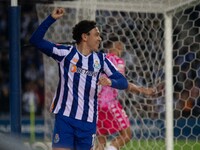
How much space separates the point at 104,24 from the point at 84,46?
2.44 metres

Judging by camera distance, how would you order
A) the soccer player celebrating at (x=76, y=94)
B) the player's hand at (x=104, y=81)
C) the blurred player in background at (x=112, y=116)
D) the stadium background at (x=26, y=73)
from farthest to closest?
the stadium background at (x=26, y=73) < the blurred player in background at (x=112, y=116) < the soccer player celebrating at (x=76, y=94) < the player's hand at (x=104, y=81)

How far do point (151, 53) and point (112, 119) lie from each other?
2.98 ft

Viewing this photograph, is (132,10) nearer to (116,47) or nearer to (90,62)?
(116,47)

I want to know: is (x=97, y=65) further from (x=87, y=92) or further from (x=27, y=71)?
(x=27, y=71)

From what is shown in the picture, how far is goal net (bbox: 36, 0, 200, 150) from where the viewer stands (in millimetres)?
8656

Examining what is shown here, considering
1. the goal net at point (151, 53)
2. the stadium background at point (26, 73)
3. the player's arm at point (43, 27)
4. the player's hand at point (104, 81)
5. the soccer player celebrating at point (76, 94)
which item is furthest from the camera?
the stadium background at point (26, 73)

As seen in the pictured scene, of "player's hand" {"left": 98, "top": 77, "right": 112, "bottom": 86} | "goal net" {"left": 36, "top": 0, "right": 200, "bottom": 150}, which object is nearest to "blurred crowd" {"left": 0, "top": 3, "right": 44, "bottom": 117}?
"goal net" {"left": 36, "top": 0, "right": 200, "bottom": 150}

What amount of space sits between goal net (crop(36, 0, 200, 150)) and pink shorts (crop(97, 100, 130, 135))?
1.54 ft

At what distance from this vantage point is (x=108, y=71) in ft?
22.2

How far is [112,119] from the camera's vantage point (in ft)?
28.5

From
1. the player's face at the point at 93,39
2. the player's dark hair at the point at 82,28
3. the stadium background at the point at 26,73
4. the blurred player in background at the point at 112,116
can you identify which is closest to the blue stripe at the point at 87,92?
the player's face at the point at 93,39

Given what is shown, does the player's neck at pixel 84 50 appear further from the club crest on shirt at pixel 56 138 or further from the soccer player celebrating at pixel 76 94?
the club crest on shirt at pixel 56 138

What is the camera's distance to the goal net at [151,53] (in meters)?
8.66

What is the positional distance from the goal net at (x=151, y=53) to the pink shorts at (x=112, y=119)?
1.54 feet
